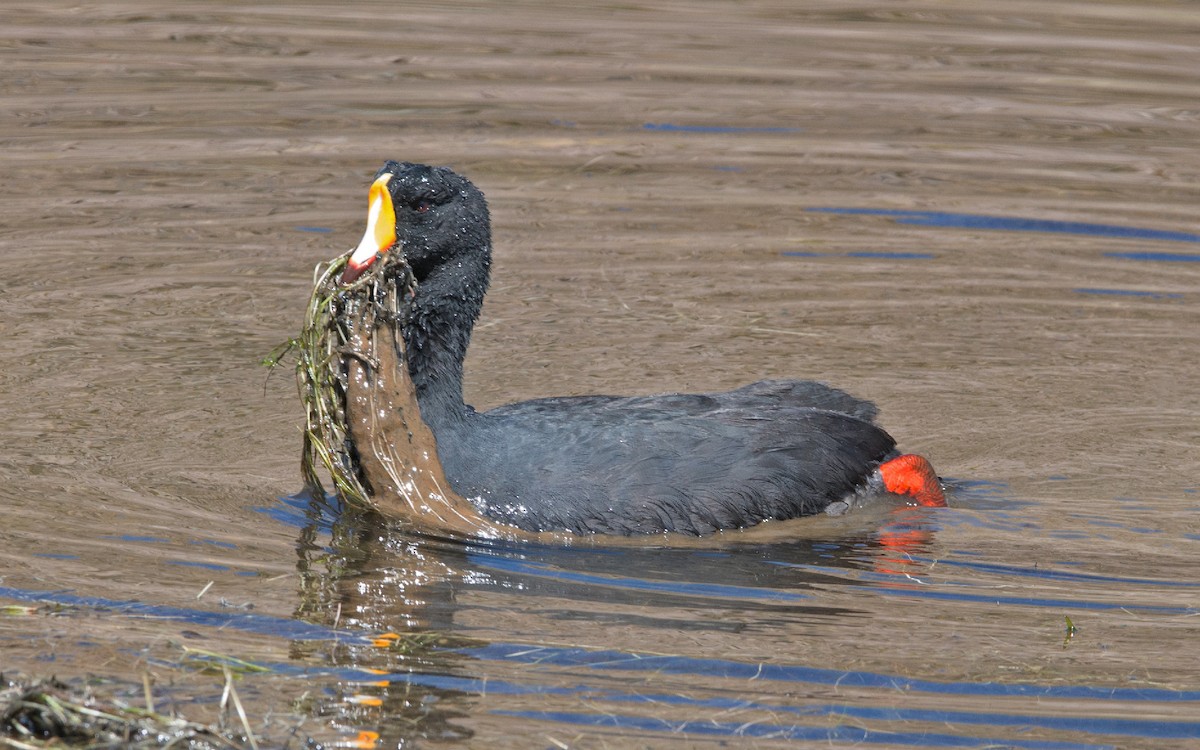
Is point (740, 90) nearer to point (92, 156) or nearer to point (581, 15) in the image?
point (581, 15)

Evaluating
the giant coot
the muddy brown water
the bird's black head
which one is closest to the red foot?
the muddy brown water

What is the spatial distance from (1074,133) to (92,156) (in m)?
6.74

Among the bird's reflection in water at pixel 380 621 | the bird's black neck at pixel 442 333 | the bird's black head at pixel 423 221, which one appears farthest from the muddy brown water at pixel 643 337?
the bird's black head at pixel 423 221

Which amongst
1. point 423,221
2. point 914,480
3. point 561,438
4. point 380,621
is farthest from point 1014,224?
point 380,621

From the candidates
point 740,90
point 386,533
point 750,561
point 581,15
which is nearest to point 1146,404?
point 750,561

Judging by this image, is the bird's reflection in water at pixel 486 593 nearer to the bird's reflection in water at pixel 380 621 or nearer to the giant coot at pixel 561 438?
the bird's reflection in water at pixel 380 621

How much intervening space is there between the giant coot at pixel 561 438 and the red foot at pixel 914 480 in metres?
0.26

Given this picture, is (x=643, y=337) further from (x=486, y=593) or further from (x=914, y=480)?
(x=486, y=593)

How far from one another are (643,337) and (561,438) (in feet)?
8.10

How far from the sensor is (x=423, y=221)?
6430mm

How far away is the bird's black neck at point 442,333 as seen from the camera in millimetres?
6430

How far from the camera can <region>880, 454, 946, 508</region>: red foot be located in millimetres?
6898

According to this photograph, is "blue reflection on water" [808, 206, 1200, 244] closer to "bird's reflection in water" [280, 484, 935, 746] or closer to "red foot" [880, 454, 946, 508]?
"red foot" [880, 454, 946, 508]

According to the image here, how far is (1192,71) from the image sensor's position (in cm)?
1373
